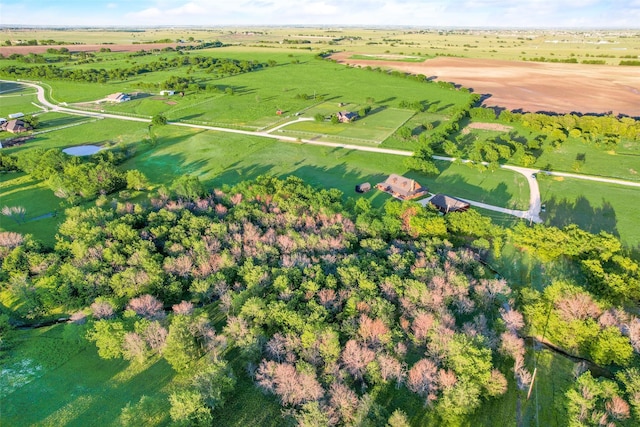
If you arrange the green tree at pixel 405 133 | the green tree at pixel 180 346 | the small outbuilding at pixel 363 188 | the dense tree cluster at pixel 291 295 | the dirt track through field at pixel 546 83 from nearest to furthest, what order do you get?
the dense tree cluster at pixel 291 295 → the green tree at pixel 180 346 → the small outbuilding at pixel 363 188 → the green tree at pixel 405 133 → the dirt track through field at pixel 546 83

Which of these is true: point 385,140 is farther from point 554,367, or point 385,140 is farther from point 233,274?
point 554,367

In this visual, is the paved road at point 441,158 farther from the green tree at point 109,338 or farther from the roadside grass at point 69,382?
the green tree at point 109,338

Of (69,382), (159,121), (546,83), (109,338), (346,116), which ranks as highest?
(546,83)

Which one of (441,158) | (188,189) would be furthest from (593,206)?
(188,189)

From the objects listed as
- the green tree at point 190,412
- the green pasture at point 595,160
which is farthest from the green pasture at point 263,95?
the green tree at point 190,412

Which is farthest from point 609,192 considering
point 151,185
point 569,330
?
point 151,185

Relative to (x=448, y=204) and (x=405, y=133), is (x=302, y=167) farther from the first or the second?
(x=448, y=204)
